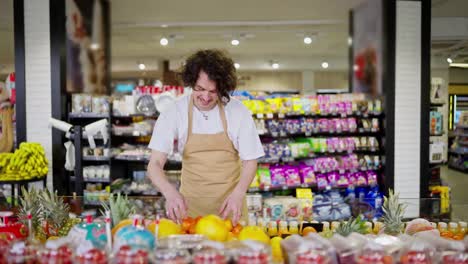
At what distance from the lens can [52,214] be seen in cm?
216

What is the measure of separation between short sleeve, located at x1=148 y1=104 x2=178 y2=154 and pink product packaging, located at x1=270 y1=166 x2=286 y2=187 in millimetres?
4044

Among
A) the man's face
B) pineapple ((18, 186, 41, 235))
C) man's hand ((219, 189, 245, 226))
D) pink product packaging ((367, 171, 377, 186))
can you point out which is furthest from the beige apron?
pink product packaging ((367, 171, 377, 186))

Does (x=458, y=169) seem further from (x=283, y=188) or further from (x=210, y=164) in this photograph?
(x=210, y=164)

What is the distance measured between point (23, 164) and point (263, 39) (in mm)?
8106

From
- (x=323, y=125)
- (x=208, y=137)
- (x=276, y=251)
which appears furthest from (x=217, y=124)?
(x=323, y=125)

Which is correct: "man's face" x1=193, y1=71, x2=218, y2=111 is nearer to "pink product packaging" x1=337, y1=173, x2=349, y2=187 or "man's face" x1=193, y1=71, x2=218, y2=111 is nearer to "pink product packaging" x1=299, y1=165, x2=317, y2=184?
"pink product packaging" x1=299, y1=165, x2=317, y2=184

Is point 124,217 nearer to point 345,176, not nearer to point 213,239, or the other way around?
point 213,239

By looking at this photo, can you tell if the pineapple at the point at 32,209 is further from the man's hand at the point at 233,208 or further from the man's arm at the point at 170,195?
the man's hand at the point at 233,208

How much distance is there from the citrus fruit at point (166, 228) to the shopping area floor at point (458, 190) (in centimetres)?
140

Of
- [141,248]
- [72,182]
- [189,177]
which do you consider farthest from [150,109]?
[141,248]

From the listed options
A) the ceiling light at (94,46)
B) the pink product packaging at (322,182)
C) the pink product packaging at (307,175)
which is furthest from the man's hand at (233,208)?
the ceiling light at (94,46)

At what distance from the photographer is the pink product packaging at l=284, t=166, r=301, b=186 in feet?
21.8

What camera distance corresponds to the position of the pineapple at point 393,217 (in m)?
2.15

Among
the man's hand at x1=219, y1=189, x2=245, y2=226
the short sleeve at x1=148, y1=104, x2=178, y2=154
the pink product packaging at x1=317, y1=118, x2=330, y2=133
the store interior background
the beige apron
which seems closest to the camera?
the man's hand at x1=219, y1=189, x2=245, y2=226
